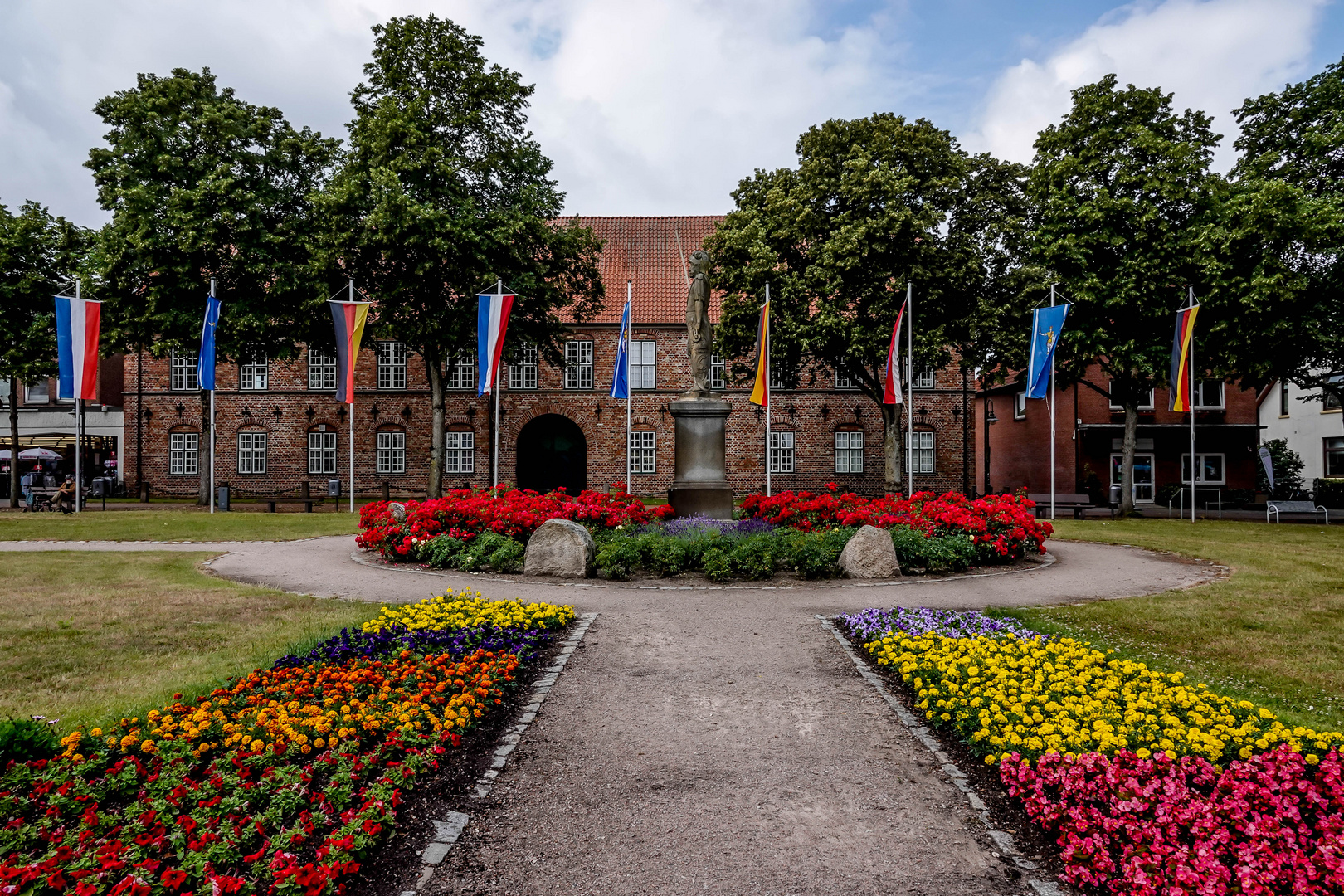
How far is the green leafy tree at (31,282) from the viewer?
85.1 ft

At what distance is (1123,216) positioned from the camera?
21625mm

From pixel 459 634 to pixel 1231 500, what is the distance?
33.9 metres

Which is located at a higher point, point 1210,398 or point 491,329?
point 491,329

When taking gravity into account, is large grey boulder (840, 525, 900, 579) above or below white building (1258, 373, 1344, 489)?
below

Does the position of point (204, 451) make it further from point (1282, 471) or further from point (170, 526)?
point (1282, 471)

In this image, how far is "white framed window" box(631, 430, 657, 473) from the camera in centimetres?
3438

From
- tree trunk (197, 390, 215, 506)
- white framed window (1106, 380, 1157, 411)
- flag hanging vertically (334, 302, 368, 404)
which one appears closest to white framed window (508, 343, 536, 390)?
tree trunk (197, 390, 215, 506)

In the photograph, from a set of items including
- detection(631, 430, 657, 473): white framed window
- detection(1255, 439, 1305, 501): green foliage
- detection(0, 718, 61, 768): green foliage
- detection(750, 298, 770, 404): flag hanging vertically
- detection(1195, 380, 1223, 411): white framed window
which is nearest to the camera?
detection(0, 718, 61, 768): green foliage

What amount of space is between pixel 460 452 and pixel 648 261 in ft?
42.0

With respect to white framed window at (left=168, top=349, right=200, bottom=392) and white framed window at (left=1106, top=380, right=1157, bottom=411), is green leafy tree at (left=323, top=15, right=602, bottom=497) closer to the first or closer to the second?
white framed window at (left=168, top=349, right=200, bottom=392)

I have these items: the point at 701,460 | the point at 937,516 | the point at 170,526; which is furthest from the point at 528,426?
the point at 937,516

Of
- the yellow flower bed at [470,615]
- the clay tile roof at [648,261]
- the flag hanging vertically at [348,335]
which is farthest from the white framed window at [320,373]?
the yellow flower bed at [470,615]

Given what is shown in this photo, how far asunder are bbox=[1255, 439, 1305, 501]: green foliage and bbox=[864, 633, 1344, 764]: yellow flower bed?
33996 millimetres

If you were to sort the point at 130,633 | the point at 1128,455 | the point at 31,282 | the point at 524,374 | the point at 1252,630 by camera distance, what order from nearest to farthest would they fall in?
the point at 130,633
the point at 1252,630
the point at 1128,455
the point at 31,282
the point at 524,374
